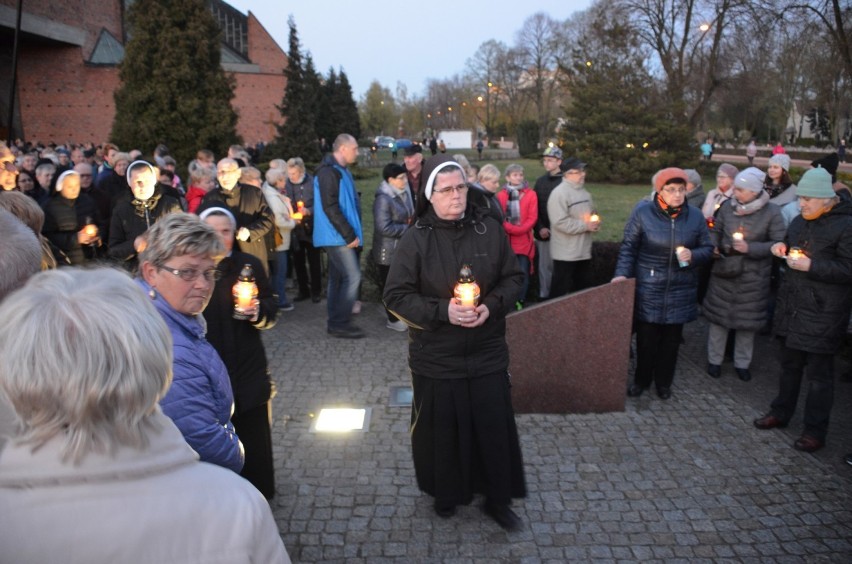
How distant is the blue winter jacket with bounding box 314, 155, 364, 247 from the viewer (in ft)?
23.0

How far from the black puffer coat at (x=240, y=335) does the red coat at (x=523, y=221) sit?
4470 mm

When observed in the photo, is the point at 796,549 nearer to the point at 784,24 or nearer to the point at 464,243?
the point at 464,243

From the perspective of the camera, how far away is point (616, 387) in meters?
5.38

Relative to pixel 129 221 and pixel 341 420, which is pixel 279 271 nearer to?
pixel 129 221

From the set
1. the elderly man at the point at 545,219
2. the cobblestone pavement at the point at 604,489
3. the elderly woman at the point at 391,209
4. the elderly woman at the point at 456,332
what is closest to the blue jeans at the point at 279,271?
the elderly woman at the point at 391,209

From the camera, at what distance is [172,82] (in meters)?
21.0

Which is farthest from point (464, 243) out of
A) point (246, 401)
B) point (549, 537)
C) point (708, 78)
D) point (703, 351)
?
point (708, 78)

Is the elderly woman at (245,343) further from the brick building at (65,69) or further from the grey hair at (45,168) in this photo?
the brick building at (65,69)

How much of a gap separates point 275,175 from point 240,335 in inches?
220

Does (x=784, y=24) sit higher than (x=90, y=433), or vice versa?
(x=784, y=24)

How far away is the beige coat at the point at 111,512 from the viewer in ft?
4.16

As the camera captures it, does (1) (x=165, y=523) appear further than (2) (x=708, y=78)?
No

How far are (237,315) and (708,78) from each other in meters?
39.0

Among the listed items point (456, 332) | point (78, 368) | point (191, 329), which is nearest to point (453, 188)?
point (456, 332)
